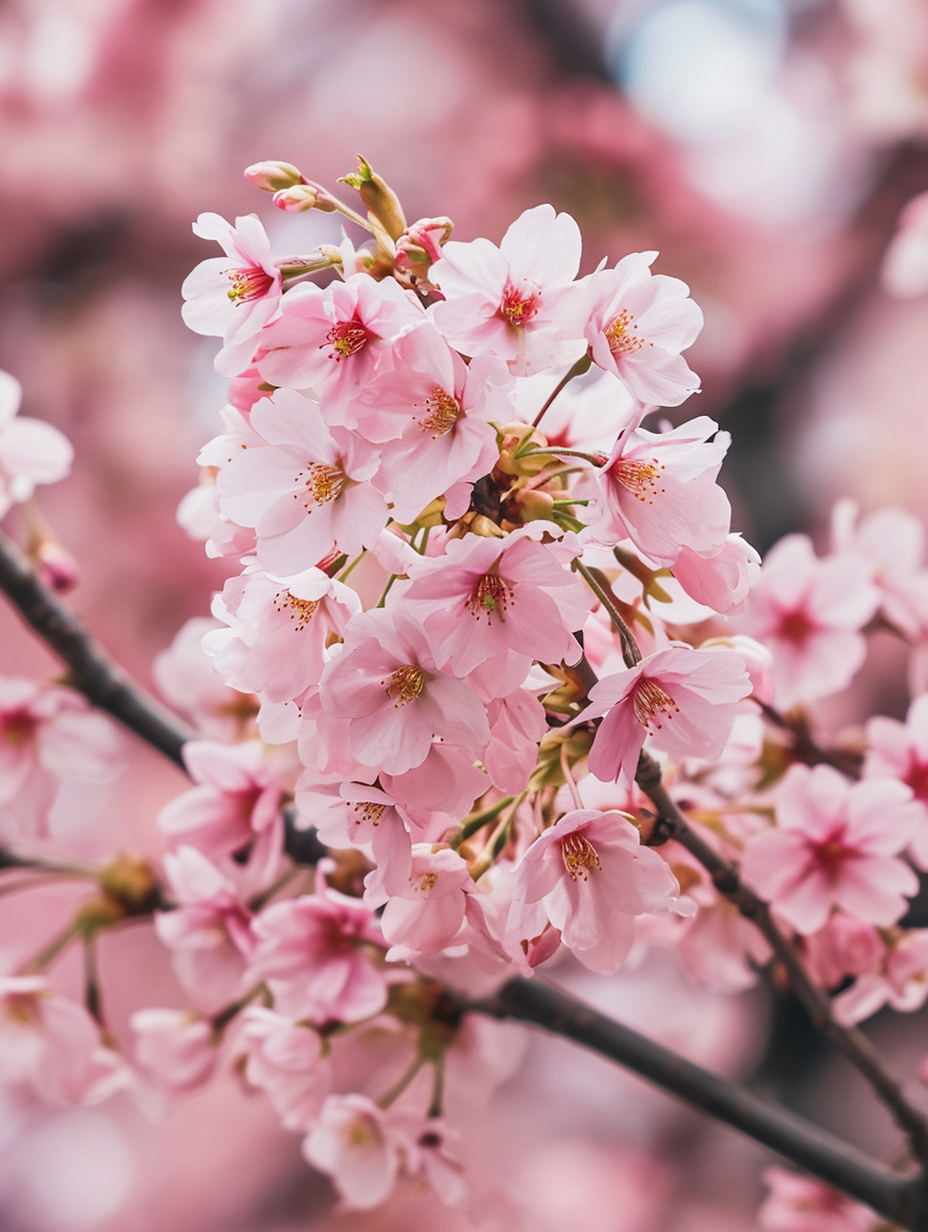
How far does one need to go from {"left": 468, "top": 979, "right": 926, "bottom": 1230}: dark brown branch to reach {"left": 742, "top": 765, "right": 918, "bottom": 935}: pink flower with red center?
0.15m

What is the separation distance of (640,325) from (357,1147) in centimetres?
A: 52

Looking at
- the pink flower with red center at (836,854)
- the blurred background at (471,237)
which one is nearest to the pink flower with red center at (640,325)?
the pink flower with red center at (836,854)

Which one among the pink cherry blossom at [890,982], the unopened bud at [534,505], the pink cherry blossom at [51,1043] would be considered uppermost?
the unopened bud at [534,505]

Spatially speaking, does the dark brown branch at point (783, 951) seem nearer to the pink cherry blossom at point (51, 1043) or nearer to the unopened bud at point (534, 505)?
the unopened bud at point (534, 505)

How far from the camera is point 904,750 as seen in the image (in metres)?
0.56

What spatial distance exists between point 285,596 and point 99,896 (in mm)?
386

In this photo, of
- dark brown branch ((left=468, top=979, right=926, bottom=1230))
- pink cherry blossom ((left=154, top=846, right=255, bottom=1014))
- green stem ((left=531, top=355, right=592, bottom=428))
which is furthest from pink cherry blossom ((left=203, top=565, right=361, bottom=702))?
dark brown branch ((left=468, top=979, right=926, bottom=1230))

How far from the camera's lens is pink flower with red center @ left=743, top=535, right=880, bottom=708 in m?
0.63

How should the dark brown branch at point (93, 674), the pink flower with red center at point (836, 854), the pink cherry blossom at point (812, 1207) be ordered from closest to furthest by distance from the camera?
1. the pink flower with red center at point (836, 854)
2. the dark brown branch at point (93, 674)
3. the pink cherry blossom at point (812, 1207)

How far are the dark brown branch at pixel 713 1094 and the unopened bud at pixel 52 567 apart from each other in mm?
368

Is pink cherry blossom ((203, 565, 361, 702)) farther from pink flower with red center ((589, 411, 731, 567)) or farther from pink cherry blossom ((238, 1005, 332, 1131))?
pink cherry blossom ((238, 1005, 332, 1131))

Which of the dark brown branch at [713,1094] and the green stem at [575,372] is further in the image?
the dark brown branch at [713,1094]

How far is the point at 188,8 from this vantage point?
1.62 meters

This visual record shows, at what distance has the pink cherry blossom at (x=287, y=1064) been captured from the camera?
57cm
